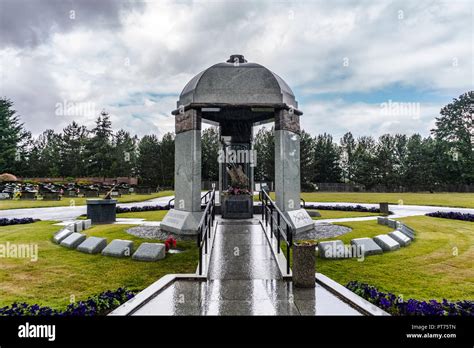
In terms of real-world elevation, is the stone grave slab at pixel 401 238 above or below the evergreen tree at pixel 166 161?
below

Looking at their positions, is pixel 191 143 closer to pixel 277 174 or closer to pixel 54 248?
pixel 277 174

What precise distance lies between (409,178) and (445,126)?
11339 millimetres

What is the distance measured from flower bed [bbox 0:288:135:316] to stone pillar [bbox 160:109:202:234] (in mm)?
4953

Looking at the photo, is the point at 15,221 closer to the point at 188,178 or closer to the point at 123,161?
the point at 188,178

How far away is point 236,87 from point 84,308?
815 cm

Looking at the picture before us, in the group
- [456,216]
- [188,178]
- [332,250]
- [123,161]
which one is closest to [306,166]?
[456,216]

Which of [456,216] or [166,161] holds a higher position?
[166,161]

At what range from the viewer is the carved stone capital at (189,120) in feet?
34.1

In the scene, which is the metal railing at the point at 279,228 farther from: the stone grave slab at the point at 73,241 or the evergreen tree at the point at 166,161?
the evergreen tree at the point at 166,161

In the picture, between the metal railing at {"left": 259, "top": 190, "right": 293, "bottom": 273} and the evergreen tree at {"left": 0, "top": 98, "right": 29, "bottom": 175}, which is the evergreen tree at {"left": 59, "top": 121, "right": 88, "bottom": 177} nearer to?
the evergreen tree at {"left": 0, "top": 98, "right": 29, "bottom": 175}

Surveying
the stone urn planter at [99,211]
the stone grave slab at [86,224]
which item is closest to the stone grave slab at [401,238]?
the stone grave slab at [86,224]

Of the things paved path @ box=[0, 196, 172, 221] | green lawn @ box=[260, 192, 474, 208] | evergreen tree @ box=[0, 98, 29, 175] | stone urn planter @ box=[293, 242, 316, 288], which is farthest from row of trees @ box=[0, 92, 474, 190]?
Result: stone urn planter @ box=[293, 242, 316, 288]

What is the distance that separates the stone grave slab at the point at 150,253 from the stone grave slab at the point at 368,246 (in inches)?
202

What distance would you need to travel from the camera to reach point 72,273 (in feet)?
22.4
